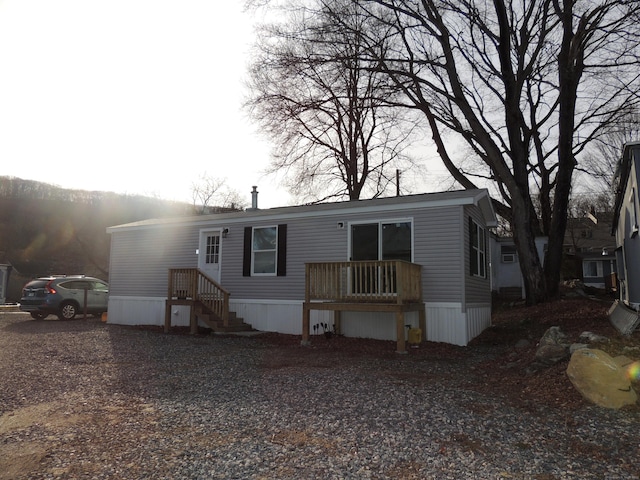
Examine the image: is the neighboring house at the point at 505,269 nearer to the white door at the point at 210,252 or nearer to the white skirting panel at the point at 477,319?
the white skirting panel at the point at 477,319

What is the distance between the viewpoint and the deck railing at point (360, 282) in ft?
29.9

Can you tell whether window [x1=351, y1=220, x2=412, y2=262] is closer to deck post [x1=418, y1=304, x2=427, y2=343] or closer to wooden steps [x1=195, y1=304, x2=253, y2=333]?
deck post [x1=418, y1=304, x2=427, y2=343]

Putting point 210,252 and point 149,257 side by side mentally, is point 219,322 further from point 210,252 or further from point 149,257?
point 149,257

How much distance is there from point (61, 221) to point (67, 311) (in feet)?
84.8

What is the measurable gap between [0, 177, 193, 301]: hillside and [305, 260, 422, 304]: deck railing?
89.6 feet

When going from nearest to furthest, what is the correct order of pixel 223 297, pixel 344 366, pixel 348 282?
pixel 344 366
pixel 348 282
pixel 223 297

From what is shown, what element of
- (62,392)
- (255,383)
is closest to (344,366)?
(255,383)

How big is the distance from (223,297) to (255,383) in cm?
610

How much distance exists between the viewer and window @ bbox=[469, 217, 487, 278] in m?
10.8

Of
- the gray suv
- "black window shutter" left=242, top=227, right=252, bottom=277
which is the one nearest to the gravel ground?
"black window shutter" left=242, top=227, right=252, bottom=277

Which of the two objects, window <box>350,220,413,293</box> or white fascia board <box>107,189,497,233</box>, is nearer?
white fascia board <box>107,189,497,233</box>

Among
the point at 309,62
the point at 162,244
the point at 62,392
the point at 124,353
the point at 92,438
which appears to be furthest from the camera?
the point at 162,244

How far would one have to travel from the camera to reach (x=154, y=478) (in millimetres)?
3139

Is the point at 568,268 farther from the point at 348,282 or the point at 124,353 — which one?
the point at 124,353
